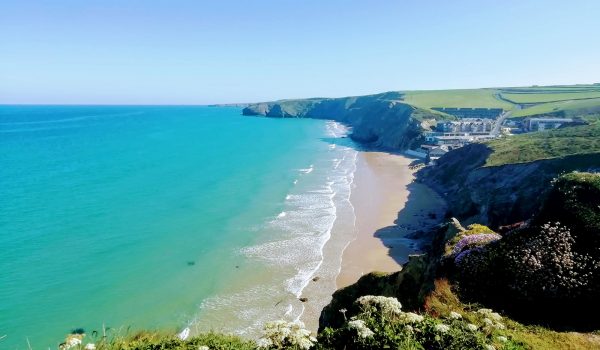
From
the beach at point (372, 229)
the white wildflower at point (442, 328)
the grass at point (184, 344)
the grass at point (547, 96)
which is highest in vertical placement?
the grass at point (547, 96)

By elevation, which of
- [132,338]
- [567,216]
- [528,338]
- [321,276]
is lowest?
[321,276]

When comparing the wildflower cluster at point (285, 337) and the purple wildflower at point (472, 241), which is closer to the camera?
the wildflower cluster at point (285, 337)

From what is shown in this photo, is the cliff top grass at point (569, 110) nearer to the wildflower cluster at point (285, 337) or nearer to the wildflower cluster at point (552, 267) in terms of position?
the wildflower cluster at point (552, 267)

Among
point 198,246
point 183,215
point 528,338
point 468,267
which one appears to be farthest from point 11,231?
point 528,338

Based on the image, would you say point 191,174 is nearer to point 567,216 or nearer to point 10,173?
point 10,173

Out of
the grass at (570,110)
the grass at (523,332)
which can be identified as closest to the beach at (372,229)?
the grass at (523,332)

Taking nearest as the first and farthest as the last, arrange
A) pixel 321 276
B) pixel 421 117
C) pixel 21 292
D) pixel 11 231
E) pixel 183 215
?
1. pixel 21 292
2. pixel 321 276
3. pixel 11 231
4. pixel 183 215
5. pixel 421 117
